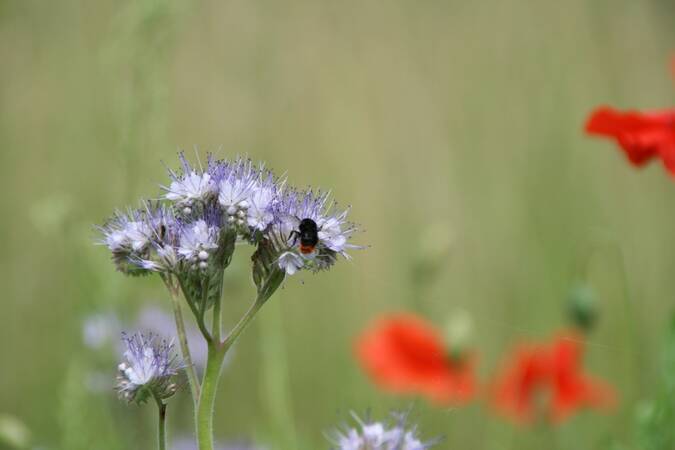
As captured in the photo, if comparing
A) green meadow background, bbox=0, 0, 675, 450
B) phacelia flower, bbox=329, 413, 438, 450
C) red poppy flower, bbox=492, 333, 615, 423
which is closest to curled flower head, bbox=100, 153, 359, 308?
phacelia flower, bbox=329, 413, 438, 450

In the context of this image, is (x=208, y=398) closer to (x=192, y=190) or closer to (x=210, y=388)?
(x=210, y=388)

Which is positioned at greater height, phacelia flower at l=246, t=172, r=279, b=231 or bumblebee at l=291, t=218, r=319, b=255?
phacelia flower at l=246, t=172, r=279, b=231

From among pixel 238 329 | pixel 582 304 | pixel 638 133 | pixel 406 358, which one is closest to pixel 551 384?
pixel 582 304

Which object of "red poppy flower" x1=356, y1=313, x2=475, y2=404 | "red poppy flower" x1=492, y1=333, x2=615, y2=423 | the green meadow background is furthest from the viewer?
the green meadow background

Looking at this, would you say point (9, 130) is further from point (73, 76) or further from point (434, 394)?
point (434, 394)

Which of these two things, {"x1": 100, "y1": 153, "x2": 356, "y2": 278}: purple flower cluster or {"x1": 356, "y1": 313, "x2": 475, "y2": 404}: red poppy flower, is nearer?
{"x1": 100, "y1": 153, "x2": 356, "y2": 278}: purple flower cluster

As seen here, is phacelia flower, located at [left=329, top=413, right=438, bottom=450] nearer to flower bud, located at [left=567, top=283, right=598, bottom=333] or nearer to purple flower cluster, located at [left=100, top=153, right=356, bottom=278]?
purple flower cluster, located at [left=100, top=153, right=356, bottom=278]

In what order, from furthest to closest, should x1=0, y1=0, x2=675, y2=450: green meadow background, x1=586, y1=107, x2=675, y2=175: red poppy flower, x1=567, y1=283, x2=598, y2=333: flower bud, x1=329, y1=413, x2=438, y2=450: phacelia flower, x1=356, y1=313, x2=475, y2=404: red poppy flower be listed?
x1=0, y1=0, x2=675, y2=450: green meadow background
x1=356, y1=313, x2=475, y2=404: red poppy flower
x1=567, y1=283, x2=598, y2=333: flower bud
x1=586, y1=107, x2=675, y2=175: red poppy flower
x1=329, y1=413, x2=438, y2=450: phacelia flower

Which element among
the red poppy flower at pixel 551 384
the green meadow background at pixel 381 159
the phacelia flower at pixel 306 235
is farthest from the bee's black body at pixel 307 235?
the green meadow background at pixel 381 159
